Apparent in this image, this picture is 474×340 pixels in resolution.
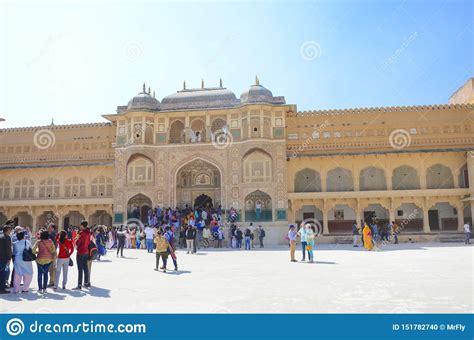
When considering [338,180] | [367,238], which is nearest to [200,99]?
[338,180]

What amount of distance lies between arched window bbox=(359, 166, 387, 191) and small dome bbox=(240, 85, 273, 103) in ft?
26.1

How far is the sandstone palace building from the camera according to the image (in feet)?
83.0

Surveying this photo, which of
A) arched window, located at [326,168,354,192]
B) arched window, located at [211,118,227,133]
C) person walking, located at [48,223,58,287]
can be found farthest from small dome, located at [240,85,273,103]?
person walking, located at [48,223,58,287]

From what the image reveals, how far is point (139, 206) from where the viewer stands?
2745 centimetres

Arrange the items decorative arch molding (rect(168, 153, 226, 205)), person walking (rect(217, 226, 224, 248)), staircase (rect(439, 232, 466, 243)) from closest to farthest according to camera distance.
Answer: person walking (rect(217, 226, 224, 248)), staircase (rect(439, 232, 466, 243)), decorative arch molding (rect(168, 153, 226, 205))

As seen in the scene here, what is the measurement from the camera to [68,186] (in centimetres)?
2884

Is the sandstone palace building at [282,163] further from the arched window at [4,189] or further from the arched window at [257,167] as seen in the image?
the arched window at [4,189]

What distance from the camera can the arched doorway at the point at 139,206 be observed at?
26234 mm

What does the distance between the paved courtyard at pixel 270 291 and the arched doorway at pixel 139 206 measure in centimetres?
1534

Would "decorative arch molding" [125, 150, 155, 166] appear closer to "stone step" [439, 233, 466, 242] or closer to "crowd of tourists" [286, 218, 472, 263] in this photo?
"crowd of tourists" [286, 218, 472, 263]
